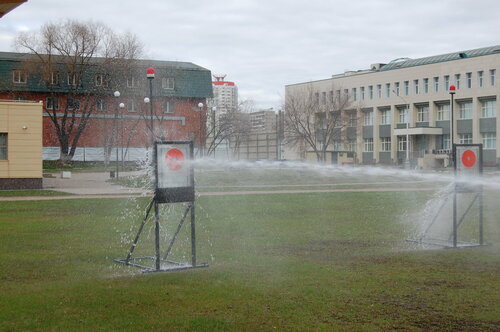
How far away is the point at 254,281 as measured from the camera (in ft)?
32.8

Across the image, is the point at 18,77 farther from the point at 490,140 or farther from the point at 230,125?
the point at 490,140

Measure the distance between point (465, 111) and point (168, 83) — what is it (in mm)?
37307

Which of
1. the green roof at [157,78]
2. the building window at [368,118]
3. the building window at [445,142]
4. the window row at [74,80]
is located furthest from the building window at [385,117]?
the window row at [74,80]

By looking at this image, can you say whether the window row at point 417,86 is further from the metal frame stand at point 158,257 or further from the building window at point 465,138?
the metal frame stand at point 158,257

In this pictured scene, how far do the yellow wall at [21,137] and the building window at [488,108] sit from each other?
190ft

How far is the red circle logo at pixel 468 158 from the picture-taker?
14422mm

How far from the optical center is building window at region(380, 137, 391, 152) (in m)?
91.0

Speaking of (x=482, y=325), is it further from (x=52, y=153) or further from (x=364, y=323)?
(x=52, y=153)

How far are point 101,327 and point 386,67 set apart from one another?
91.0 m

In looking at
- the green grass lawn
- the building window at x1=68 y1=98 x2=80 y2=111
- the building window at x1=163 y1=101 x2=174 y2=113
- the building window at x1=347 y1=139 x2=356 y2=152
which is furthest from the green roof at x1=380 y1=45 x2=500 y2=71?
the green grass lawn

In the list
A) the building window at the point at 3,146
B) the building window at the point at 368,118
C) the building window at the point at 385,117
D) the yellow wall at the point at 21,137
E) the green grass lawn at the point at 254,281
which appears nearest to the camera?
the green grass lawn at the point at 254,281

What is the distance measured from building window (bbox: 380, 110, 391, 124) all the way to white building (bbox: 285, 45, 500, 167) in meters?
0.14

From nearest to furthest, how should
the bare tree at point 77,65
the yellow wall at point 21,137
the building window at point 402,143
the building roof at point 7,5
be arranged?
the building roof at point 7,5
the yellow wall at point 21,137
the bare tree at point 77,65
the building window at point 402,143

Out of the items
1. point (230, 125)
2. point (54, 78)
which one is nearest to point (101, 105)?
point (54, 78)
